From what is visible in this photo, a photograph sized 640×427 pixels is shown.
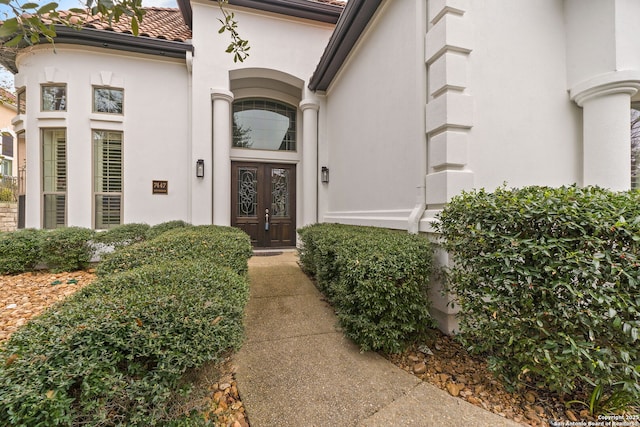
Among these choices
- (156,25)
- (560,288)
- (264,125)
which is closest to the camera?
(560,288)

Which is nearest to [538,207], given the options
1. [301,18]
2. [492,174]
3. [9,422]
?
[492,174]

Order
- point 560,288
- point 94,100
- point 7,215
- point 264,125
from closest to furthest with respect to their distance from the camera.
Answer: point 560,288 → point 94,100 → point 7,215 → point 264,125

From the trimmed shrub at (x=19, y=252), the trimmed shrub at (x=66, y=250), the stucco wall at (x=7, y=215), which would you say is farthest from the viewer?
the stucco wall at (x=7, y=215)

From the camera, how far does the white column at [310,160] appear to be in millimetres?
6547

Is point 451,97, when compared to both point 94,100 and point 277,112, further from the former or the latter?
point 94,100

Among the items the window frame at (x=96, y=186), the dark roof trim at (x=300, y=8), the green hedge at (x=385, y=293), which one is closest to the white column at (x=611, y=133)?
the green hedge at (x=385, y=293)

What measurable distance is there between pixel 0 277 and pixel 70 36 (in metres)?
4.94

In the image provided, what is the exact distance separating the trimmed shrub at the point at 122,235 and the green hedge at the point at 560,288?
5925mm

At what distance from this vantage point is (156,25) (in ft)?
21.9

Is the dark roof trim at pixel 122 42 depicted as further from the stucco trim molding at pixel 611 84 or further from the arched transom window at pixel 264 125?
the stucco trim molding at pixel 611 84

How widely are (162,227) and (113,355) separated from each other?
504 centimetres

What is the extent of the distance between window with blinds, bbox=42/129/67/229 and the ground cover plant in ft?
20.0

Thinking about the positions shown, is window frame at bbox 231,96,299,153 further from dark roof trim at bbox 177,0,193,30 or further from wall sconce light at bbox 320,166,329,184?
dark roof trim at bbox 177,0,193,30

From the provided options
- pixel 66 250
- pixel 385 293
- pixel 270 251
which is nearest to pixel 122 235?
pixel 66 250
